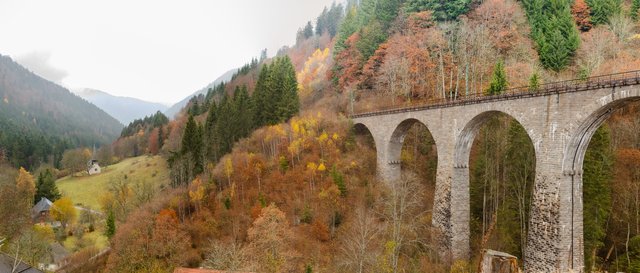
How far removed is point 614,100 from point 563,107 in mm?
2238

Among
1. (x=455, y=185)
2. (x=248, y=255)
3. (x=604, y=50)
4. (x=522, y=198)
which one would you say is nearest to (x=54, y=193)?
(x=248, y=255)

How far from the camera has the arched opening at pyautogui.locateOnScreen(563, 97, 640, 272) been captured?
18.1 m

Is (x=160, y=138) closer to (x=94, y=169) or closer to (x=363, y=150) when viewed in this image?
(x=94, y=169)

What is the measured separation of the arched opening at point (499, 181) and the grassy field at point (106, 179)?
43.6 metres

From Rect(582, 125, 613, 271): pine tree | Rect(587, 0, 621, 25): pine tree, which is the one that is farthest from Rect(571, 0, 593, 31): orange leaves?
Rect(582, 125, 613, 271): pine tree

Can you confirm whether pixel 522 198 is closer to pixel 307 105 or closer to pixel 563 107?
pixel 563 107

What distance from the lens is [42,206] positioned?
52531 millimetres

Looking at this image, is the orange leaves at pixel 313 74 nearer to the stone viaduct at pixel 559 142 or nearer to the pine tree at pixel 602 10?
the pine tree at pixel 602 10

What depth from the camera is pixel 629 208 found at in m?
23.3

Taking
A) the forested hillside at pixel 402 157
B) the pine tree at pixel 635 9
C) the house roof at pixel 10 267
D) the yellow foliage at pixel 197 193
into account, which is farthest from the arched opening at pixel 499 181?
the house roof at pixel 10 267

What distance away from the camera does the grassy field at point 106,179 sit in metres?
57.1

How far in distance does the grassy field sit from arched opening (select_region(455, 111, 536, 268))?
143 ft

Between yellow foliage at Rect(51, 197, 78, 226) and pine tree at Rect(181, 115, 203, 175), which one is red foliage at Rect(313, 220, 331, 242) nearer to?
pine tree at Rect(181, 115, 203, 175)

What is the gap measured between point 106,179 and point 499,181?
2541 inches
